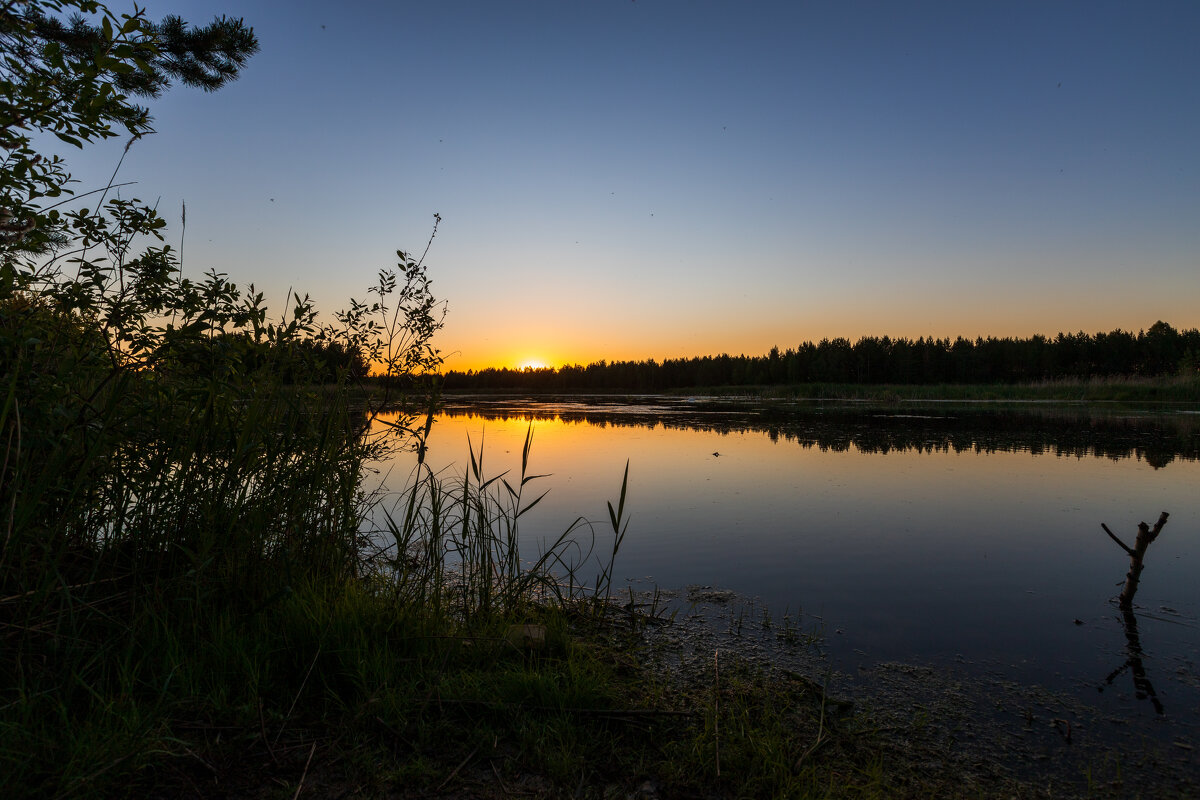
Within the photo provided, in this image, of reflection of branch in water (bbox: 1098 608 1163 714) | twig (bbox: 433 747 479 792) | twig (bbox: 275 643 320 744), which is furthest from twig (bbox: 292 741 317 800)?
reflection of branch in water (bbox: 1098 608 1163 714)

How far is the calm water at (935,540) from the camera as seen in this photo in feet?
11.9

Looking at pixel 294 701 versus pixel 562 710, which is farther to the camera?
pixel 562 710

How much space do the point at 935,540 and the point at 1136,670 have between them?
2.78 metres

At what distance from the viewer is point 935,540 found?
604 centimetres

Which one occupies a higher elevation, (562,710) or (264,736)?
(264,736)

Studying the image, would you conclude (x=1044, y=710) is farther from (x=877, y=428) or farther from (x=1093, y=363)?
(x=1093, y=363)

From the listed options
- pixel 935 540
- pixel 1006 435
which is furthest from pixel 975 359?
pixel 935 540

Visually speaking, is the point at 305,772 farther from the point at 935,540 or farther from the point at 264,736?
the point at 935,540

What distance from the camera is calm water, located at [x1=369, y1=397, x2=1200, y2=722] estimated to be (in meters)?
3.63

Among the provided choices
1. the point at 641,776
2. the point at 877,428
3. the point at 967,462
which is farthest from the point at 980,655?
the point at 877,428

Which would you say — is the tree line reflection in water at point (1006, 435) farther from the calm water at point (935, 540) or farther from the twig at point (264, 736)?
the twig at point (264, 736)

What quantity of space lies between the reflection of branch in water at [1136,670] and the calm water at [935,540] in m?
0.03

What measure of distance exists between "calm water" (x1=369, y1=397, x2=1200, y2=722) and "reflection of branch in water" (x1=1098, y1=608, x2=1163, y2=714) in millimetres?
31

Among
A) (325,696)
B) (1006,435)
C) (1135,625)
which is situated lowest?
(1135,625)
